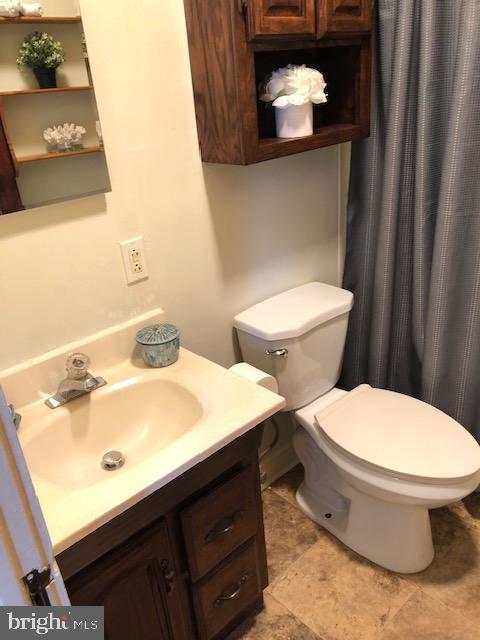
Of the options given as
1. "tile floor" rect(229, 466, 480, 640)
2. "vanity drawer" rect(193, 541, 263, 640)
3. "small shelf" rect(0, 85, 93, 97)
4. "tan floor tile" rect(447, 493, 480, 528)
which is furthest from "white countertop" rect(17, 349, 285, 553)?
"tan floor tile" rect(447, 493, 480, 528)

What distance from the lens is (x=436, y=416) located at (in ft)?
5.21

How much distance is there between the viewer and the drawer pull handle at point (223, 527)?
120cm

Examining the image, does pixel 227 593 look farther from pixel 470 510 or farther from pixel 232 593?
pixel 470 510

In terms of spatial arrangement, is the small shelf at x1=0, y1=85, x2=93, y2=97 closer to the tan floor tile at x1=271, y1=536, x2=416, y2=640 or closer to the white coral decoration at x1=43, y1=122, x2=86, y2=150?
the white coral decoration at x1=43, y1=122, x2=86, y2=150

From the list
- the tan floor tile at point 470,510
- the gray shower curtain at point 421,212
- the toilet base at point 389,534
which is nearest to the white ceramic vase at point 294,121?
the gray shower curtain at point 421,212

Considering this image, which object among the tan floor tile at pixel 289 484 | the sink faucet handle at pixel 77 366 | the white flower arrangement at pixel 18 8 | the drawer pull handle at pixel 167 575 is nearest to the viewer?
the white flower arrangement at pixel 18 8

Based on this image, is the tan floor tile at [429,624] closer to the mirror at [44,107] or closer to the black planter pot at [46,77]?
the mirror at [44,107]

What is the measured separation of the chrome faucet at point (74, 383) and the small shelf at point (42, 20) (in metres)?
0.72

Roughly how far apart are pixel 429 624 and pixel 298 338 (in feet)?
2.97

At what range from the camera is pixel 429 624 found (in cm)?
147

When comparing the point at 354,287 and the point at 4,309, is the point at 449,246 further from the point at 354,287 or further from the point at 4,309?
the point at 4,309

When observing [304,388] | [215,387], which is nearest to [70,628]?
[215,387]

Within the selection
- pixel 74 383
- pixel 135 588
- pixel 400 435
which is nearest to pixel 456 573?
pixel 400 435

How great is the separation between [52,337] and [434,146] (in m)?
1.25
